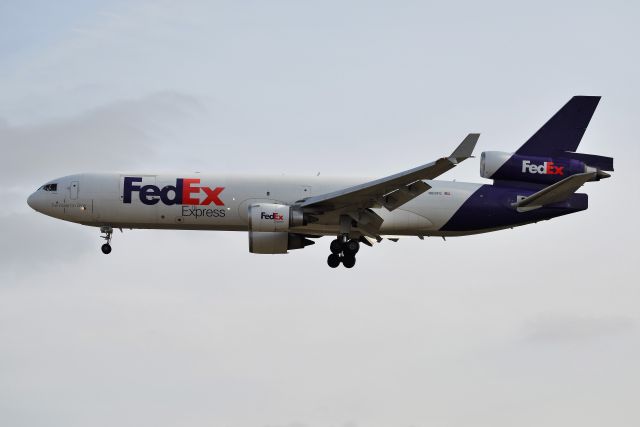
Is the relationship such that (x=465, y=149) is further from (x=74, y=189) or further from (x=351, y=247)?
(x=74, y=189)

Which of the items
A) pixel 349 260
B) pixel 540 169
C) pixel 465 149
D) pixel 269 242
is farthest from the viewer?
pixel 540 169

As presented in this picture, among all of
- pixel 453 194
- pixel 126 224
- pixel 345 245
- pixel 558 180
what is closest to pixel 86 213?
pixel 126 224

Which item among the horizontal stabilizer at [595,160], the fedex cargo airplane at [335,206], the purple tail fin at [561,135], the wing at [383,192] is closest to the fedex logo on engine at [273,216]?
the fedex cargo airplane at [335,206]

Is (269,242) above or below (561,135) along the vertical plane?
below

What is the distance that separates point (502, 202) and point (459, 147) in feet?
29.9

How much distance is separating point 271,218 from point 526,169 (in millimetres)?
11821

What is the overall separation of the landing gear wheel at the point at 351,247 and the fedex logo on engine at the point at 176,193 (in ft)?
18.6

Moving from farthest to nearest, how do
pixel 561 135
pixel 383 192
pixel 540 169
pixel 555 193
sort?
pixel 561 135
pixel 540 169
pixel 555 193
pixel 383 192

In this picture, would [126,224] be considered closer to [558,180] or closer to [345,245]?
[345,245]

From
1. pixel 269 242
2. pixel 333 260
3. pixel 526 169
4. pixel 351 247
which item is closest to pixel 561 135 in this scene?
pixel 526 169

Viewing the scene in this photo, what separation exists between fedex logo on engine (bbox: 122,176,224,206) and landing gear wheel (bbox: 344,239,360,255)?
5.67 meters

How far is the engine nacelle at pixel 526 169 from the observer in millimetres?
56156

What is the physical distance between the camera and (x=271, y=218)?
53.0 meters

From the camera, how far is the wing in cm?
4925
